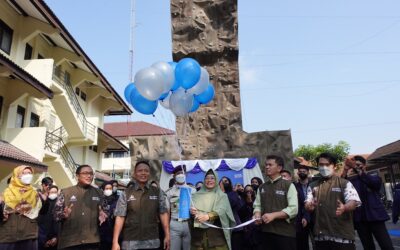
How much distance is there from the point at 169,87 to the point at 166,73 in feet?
0.93

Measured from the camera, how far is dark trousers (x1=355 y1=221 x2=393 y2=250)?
3883 mm

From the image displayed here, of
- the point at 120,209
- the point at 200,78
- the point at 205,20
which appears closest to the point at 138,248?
the point at 120,209

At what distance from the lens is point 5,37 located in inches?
411

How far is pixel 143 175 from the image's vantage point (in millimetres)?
3502

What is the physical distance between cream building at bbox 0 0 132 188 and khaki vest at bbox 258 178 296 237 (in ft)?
24.8

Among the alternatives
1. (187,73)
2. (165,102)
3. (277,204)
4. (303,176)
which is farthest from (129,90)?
(277,204)

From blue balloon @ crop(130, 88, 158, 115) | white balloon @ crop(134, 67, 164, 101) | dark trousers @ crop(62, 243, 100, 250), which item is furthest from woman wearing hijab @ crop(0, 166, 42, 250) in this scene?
blue balloon @ crop(130, 88, 158, 115)

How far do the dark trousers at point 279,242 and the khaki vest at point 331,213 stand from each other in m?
0.28

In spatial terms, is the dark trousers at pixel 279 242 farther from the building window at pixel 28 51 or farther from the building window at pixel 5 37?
the building window at pixel 28 51

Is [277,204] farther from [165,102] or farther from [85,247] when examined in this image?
[165,102]

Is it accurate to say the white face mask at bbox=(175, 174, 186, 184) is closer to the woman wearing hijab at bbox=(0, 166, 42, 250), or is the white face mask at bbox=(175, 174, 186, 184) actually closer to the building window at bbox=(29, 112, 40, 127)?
the woman wearing hijab at bbox=(0, 166, 42, 250)

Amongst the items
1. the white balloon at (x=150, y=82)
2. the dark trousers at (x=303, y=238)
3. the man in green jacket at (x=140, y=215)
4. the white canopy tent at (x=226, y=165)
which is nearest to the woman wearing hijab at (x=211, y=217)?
the man in green jacket at (x=140, y=215)

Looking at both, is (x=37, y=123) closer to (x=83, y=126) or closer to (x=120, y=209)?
(x=83, y=126)

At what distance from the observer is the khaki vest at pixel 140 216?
334 centimetres
